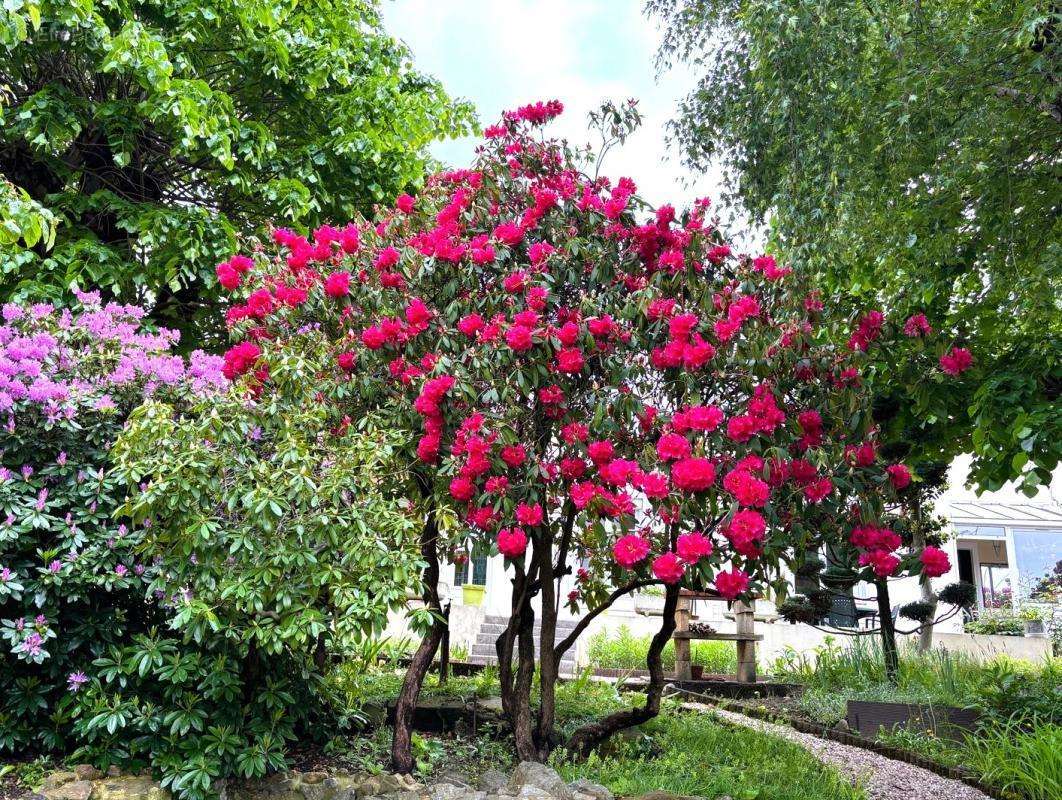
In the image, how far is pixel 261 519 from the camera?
138 inches

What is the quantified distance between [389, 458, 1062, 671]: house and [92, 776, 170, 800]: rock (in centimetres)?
665

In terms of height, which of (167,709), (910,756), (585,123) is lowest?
(910,756)

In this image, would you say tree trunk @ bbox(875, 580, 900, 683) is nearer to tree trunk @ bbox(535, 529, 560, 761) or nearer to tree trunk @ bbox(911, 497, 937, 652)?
tree trunk @ bbox(911, 497, 937, 652)

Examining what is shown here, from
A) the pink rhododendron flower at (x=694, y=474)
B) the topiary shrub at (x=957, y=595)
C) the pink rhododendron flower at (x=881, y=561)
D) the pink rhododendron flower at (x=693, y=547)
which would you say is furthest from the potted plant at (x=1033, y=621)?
the pink rhododendron flower at (x=694, y=474)

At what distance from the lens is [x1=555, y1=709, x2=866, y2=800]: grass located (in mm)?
4066

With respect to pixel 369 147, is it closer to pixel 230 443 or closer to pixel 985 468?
pixel 230 443

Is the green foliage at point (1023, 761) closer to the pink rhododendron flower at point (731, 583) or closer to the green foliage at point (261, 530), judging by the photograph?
the pink rhododendron flower at point (731, 583)

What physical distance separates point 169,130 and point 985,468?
7031 mm

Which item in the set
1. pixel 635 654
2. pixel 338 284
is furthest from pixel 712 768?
pixel 635 654

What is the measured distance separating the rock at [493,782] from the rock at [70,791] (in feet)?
6.06

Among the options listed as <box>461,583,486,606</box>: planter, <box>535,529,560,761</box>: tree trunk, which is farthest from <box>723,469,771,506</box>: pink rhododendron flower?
<box>461,583,486,606</box>: planter

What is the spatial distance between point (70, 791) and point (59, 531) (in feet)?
4.04

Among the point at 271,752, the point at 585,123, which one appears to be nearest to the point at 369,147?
the point at 585,123

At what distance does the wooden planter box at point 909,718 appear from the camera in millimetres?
5750
